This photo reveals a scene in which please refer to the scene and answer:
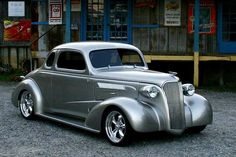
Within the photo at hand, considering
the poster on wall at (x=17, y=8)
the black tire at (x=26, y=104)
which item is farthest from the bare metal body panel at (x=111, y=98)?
the poster on wall at (x=17, y=8)

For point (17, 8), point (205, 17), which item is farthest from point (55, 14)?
point (205, 17)

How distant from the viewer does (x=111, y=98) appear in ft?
25.9

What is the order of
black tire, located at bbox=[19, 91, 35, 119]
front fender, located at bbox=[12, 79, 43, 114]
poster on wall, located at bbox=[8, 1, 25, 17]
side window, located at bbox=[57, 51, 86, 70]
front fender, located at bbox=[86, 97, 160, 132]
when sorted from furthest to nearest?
poster on wall, located at bbox=[8, 1, 25, 17] → black tire, located at bbox=[19, 91, 35, 119] → front fender, located at bbox=[12, 79, 43, 114] → side window, located at bbox=[57, 51, 86, 70] → front fender, located at bbox=[86, 97, 160, 132]

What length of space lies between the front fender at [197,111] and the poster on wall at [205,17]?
28.7 feet

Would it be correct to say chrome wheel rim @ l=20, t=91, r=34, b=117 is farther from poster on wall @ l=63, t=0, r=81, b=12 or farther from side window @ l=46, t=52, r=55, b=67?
poster on wall @ l=63, t=0, r=81, b=12

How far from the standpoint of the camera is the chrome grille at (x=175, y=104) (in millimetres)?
7648

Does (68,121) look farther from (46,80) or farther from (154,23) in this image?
(154,23)

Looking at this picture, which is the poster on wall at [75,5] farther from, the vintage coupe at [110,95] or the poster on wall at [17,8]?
the vintage coupe at [110,95]

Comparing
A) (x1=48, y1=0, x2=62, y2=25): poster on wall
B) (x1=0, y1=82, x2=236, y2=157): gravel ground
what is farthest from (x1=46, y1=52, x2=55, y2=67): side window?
(x1=48, y1=0, x2=62, y2=25): poster on wall

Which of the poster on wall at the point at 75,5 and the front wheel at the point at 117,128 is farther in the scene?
the poster on wall at the point at 75,5

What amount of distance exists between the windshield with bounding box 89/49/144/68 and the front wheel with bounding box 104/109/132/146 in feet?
3.96

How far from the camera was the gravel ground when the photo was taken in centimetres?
711

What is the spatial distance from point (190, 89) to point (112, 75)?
1410 mm

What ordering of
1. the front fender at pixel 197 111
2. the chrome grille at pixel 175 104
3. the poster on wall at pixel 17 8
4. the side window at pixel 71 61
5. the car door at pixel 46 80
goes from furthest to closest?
the poster on wall at pixel 17 8 < the car door at pixel 46 80 < the side window at pixel 71 61 < the front fender at pixel 197 111 < the chrome grille at pixel 175 104
